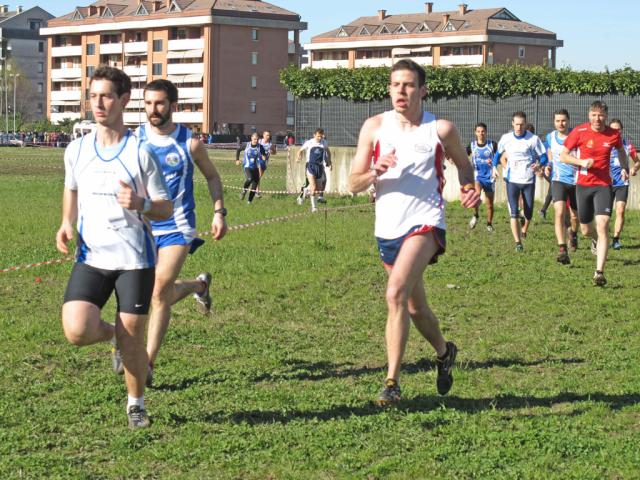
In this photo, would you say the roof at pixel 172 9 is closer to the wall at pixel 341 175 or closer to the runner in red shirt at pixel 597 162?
the wall at pixel 341 175

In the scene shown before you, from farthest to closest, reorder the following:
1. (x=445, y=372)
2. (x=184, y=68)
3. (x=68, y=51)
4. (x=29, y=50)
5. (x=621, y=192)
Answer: (x=29, y=50)
(x=68, y=51)
(x=184, y=68)
(x=621, y=192)
(x=445, y=372)

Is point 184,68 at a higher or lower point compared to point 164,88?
higher

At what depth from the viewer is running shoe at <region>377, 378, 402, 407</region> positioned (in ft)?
23.4

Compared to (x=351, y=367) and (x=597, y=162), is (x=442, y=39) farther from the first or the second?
(x=351, y=367)

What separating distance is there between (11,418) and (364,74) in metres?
28.0

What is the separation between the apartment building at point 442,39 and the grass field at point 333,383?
101311mm

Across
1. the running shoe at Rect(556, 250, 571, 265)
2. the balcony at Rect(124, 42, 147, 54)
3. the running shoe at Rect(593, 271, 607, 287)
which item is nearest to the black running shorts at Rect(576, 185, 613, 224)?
the running shoe at Rect(593, 271, 607, 287)

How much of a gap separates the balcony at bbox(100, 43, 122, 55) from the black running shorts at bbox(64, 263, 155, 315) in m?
119

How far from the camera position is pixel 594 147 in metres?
13.5

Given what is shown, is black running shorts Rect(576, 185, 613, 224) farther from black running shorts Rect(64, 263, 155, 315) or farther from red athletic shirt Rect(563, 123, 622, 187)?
black running shorts Rect(64, 263, 155, 315)

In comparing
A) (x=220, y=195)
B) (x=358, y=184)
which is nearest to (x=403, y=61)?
(x=358, y=184)

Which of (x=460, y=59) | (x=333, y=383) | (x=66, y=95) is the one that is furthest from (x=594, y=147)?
(x=66, y=95)

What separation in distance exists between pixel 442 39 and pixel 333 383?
113 meters

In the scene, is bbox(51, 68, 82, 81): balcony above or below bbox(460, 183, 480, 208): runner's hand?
above
